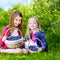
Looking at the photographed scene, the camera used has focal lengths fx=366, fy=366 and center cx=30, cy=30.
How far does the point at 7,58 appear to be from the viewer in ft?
20.9

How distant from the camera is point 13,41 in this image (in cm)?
668

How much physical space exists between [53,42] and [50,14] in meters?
0.96

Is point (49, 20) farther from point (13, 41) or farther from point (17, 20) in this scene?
point (13, 41)

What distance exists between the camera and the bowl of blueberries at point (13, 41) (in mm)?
6688

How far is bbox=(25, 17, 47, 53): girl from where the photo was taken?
6.73m

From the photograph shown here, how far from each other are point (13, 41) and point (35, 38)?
1.38 ft

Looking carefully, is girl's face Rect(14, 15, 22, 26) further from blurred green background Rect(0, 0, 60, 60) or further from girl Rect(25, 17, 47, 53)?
blurred green background Rect(0, 0, 60, 60)

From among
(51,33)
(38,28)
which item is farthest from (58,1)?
(38,28)

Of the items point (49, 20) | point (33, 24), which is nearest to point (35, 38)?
point (33, 24)

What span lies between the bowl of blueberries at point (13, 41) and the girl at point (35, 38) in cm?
15

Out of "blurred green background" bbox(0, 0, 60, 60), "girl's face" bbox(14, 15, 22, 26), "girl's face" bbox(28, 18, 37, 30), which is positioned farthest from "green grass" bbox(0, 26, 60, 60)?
"girl's face" bbox(14, 15, 22, 26)

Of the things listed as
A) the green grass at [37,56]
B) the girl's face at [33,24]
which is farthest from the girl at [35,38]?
the green grass at [37,56]

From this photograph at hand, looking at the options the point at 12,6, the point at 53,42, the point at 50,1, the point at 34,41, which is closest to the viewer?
the point at 34,41

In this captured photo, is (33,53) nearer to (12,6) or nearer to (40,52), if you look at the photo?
(40,52)
